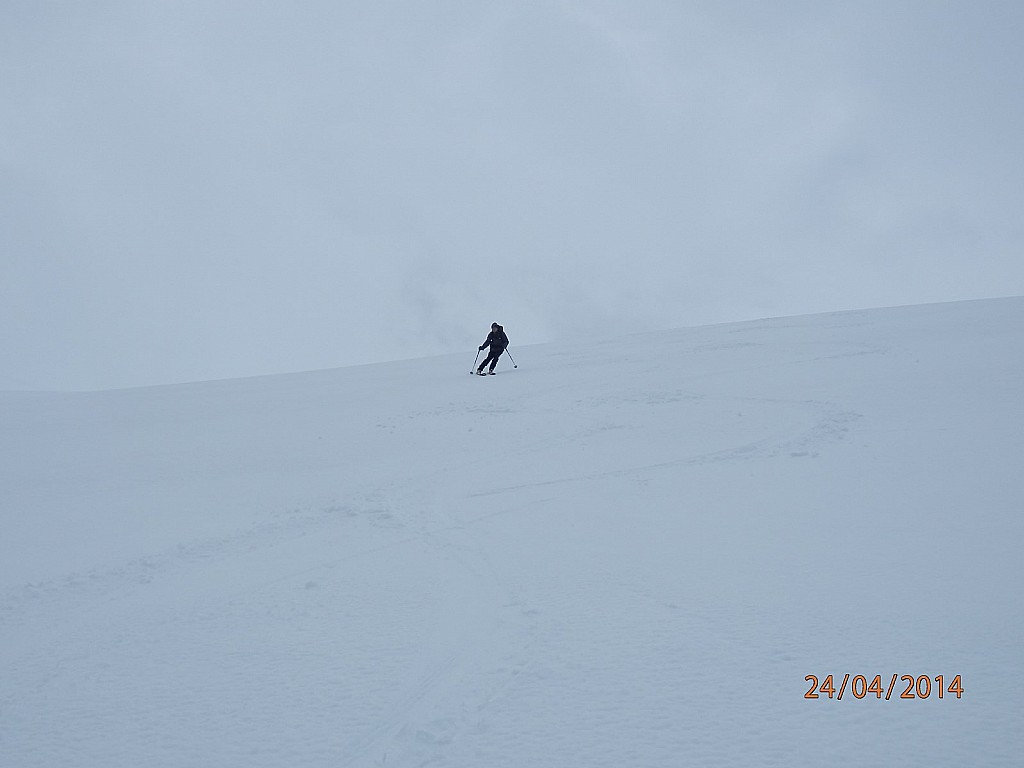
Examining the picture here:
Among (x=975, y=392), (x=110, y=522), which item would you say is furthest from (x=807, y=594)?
(x=975, y=392)

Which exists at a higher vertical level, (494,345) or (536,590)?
(494,345)

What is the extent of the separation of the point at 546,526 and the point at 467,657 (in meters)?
2.39

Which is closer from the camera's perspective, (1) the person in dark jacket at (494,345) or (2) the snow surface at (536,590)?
(2) the snow surface at (536,590)

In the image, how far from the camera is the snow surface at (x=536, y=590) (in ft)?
11.0

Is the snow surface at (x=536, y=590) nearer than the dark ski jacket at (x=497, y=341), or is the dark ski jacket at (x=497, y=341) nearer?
the snow surface at (x=536, y=590)

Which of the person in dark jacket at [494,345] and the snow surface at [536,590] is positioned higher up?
the person in dark jacket at [494,345]

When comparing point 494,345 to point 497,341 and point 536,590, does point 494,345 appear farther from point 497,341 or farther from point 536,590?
point 536,590

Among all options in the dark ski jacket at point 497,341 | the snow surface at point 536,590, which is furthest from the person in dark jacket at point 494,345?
the snow surface at point 536,590

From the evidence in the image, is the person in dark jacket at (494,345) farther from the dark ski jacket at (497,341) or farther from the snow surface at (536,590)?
the snow surface at (536,590)

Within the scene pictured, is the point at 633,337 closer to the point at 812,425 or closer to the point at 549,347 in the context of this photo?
the point at 549,347

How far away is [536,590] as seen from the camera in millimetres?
4941

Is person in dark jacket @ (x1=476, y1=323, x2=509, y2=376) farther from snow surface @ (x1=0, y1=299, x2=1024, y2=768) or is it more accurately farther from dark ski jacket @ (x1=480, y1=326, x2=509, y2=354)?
snow surface @ (x1=0, y1=299, x2=1024, y2=768)

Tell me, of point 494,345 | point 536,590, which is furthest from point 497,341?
point 536,590

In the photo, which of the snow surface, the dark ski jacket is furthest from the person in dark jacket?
the snow surface
